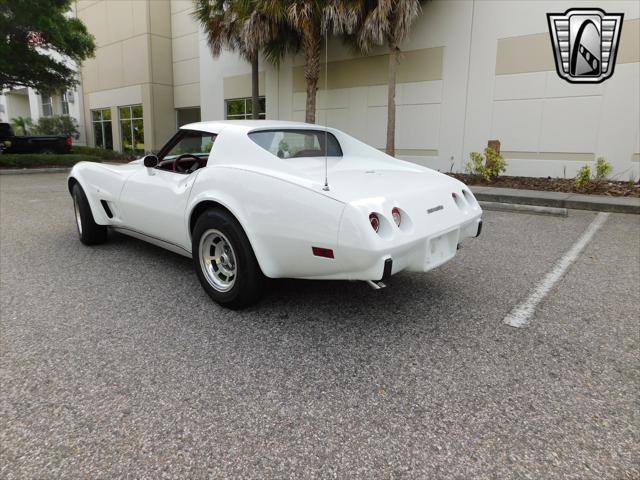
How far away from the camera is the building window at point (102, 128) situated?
23797 mm

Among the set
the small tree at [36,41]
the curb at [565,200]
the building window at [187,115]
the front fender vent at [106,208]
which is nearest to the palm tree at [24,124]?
the small tree at [36,41]

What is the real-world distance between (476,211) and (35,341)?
3141 millimetres

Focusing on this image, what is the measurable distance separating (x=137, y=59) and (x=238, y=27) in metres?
10.0

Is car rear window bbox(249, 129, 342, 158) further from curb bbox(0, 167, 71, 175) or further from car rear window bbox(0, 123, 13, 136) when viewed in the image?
car rear window bbox(0, 123, 13, 136)

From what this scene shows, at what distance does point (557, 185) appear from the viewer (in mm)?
9664

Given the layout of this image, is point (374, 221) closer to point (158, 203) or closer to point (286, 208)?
point (286, 208)

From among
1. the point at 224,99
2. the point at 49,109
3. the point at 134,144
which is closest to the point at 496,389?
the point at 224,99

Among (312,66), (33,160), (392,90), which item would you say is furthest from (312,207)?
(33,160)

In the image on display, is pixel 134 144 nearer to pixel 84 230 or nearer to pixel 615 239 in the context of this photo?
pixel 84 230

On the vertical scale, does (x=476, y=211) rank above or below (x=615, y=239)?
above

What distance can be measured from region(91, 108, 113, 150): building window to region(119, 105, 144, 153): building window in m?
1.40

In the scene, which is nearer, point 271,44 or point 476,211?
point 476,211

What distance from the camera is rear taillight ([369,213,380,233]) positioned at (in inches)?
98.1

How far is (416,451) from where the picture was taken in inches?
70.5
